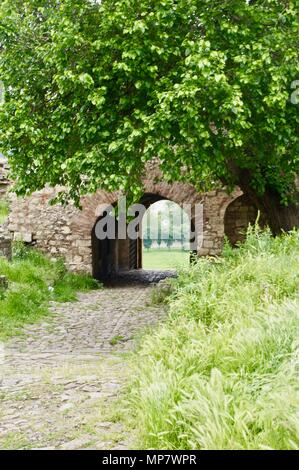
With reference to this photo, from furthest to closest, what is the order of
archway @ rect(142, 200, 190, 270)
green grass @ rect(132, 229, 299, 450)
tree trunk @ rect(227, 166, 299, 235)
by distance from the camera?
1. archway @ rect(142, 200, 190, 270)
2. tree trunk @ rect(227, 166, 299, 235)
3. green grass @ rect(132, 229, 299, 450)

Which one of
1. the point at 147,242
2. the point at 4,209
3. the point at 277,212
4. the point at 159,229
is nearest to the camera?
the point at 277,212

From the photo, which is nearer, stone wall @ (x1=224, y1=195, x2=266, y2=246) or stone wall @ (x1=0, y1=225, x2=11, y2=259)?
stone wall @ (x1=0, y1=225, x2=11, y2=259)

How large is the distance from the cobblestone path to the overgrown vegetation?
361 mm

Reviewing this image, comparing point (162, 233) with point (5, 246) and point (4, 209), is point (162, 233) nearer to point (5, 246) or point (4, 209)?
point (4, 209)

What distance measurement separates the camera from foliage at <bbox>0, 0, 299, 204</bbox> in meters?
7.38

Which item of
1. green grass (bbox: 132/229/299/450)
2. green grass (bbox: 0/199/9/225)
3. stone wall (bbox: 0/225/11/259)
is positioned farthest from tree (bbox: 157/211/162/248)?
green grass (bbox: 132/229/299/450)

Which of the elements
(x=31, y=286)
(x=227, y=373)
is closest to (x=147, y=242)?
(x=31, y=286)

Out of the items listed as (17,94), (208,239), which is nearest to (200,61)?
(17,94)

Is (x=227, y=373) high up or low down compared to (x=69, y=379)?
up

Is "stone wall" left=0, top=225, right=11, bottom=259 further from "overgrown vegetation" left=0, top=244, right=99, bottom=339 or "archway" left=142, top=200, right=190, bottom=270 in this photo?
"archway" left=142, top=200, right=190, bottom=270

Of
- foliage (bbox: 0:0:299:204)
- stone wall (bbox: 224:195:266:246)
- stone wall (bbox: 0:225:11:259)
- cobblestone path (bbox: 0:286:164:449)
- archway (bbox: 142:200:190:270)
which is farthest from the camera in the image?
archway (bbox: 142:200:190:270)

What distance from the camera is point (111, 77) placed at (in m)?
7.80

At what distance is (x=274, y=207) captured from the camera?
10797 mm

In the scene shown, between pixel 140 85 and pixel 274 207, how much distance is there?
15.0 ft
